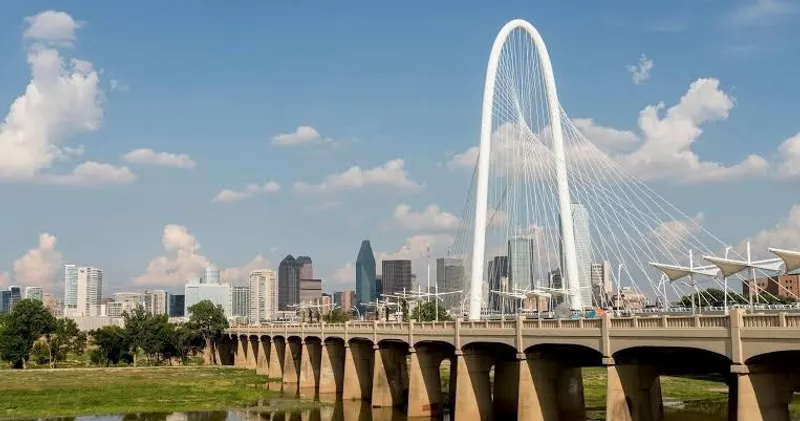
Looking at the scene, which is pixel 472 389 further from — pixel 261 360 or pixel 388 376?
pixel 261 360

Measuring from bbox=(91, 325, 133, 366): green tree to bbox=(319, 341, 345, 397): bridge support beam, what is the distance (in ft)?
176

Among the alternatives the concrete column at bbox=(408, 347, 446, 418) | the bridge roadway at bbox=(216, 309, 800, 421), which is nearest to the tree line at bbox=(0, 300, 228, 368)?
the bridge roadway at bbox=(216, 309, 800, 421)

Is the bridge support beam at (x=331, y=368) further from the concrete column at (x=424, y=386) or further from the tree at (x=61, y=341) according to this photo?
the tree at (x=61, y=341)

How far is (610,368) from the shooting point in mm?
38938

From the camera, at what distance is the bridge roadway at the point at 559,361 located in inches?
1231

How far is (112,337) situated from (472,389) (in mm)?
91564

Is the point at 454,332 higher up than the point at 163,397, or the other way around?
the point at 454,332

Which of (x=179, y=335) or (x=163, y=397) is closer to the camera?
(x=163, y=397)

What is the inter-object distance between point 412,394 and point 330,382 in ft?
88.1

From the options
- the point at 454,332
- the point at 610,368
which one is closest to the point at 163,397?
the point at 454,332

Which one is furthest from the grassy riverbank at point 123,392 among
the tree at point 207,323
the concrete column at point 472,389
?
the tree at point 207,323

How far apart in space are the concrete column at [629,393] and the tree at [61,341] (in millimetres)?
107272

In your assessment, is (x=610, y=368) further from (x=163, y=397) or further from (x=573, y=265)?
(x=163, y=397)

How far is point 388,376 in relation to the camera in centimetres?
7456
